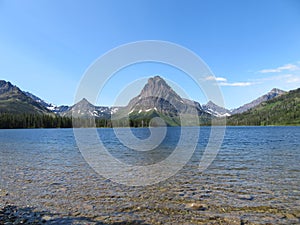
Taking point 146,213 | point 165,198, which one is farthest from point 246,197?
point 146,213

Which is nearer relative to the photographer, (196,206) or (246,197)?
(196,206)

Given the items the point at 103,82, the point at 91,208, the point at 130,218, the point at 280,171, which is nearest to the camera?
the point at 130,218

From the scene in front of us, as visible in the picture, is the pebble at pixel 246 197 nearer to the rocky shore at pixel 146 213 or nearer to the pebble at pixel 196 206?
the rocky shore at pixel 146 213

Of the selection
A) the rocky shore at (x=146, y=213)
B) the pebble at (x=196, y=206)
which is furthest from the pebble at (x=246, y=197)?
the pebble at (x=196, y=206)

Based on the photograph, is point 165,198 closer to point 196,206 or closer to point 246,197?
point 196,206

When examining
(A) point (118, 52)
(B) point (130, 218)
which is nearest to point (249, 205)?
(B) point (130, 218)

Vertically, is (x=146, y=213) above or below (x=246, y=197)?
below

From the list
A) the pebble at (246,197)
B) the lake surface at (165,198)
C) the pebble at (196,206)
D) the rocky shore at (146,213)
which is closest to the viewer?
the rocky shore at (146,213)

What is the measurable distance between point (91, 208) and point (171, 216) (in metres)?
4.47

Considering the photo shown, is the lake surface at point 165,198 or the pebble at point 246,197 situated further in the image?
the pebble at point 246,197

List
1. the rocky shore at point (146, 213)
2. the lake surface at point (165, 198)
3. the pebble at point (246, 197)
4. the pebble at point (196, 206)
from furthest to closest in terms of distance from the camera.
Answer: the pebble at point (246, 197)
the pebble at point (196, 206)
the lake surface at point (165, 198)
the rocky shore at point (146, 213)

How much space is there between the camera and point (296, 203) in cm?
1388

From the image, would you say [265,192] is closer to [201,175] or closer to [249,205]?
[249,205]

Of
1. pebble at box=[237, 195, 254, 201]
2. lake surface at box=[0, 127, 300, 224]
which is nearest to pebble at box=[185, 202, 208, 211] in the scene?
lake surface at box=[0, 127, 300, 224]
